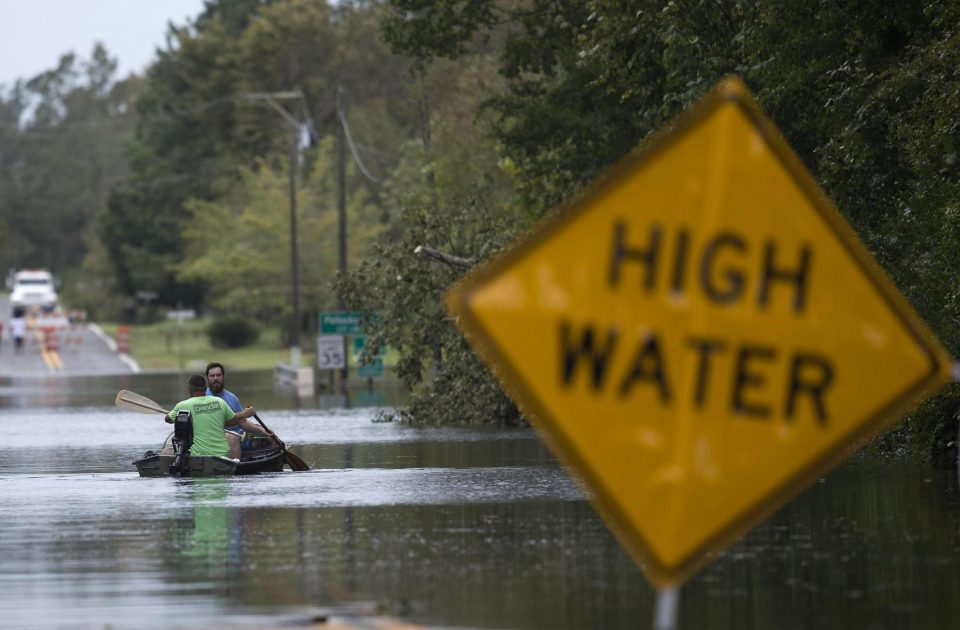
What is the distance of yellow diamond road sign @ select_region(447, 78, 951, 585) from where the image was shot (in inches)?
269

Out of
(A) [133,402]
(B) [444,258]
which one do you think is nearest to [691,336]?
(A) [133,402]

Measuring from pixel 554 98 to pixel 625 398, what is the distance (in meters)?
30.1

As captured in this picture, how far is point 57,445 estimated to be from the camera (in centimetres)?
3047

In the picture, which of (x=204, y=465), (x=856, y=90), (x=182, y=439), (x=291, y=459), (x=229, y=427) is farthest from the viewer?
(x=229, y=427)

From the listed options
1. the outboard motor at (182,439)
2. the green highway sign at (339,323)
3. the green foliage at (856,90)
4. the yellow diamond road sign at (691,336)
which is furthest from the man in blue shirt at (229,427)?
the green highway sign at (339,323)

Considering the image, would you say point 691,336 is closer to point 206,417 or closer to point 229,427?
point 206,417

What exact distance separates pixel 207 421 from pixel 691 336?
52.9ft

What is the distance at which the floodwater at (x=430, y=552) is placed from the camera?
10906 millimetres

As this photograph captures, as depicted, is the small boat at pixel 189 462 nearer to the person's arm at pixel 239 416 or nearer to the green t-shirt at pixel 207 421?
the green t-shirt at pixel 207 421

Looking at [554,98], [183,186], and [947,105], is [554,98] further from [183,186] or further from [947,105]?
[183,186]

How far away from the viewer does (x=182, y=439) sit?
2247 cm

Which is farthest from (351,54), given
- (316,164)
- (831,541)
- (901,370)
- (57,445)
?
(901,370)

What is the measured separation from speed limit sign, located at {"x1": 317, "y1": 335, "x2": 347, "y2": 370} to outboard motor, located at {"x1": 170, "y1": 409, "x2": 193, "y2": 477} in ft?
98.2

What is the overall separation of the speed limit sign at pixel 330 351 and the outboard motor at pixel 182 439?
2994cm
